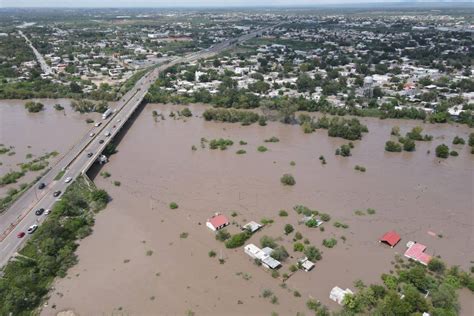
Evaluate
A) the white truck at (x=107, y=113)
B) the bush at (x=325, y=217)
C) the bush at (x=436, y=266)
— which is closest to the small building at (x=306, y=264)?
the bush at (x=325, y=217)

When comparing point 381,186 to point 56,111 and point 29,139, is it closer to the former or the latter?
point 29,139

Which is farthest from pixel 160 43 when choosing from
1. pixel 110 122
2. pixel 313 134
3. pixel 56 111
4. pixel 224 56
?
pixel 313 134

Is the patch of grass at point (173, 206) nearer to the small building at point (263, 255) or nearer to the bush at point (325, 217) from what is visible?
the small building at point (263, 255)

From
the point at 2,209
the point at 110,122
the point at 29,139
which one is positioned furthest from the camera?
the point at 110,122

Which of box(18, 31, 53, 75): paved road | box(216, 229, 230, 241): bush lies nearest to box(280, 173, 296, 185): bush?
box(216, 229, 230, 241): bush

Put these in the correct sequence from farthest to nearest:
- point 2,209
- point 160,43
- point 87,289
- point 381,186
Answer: point 160,43 → point 381,186 → point 2,209 → point 87,289

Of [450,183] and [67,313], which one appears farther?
[450,183]
